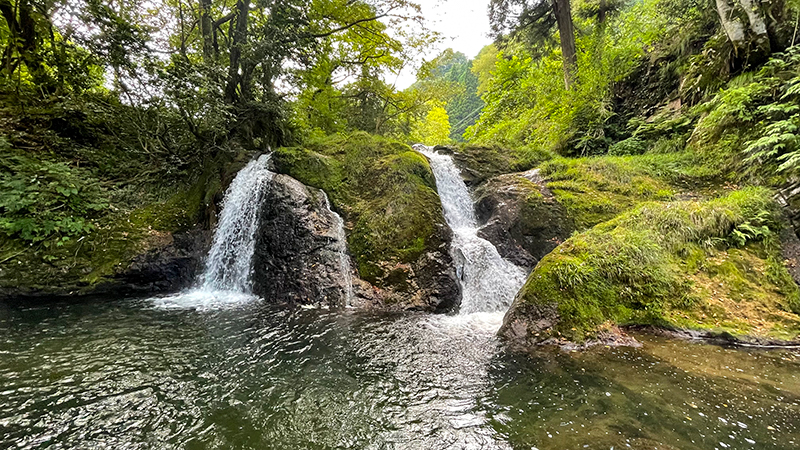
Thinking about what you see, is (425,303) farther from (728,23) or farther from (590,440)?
(728,23)

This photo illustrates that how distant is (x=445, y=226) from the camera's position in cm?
801

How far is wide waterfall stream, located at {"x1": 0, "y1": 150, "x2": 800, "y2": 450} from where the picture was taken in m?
2.74

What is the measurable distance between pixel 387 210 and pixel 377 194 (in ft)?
2.65

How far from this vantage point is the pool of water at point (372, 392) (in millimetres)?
2736

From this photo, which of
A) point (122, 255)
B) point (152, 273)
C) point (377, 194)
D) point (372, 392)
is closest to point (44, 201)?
point (122, 255)

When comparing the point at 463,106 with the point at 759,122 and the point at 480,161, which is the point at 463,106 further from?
the point at 759,122

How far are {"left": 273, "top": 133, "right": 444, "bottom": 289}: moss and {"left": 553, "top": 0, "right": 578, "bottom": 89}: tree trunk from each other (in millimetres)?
7211

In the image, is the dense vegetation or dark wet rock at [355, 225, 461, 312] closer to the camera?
the dense vegetation

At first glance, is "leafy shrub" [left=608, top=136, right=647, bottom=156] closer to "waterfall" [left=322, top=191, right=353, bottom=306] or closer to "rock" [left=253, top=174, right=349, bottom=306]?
"waterfall" [left=322, top=191, right=353, bottom=306]

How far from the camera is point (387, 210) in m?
8.38

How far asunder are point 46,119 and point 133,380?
9.64 metres

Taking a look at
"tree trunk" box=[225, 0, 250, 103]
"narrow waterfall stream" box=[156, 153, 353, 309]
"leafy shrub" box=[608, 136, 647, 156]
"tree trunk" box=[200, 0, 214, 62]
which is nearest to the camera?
"narrow waterfall stream" box=[156, 153, 353, 309]

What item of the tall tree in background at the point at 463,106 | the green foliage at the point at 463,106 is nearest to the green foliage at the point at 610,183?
the tall tree in background at the point at 463,106

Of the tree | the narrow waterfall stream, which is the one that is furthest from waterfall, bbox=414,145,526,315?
the tree
